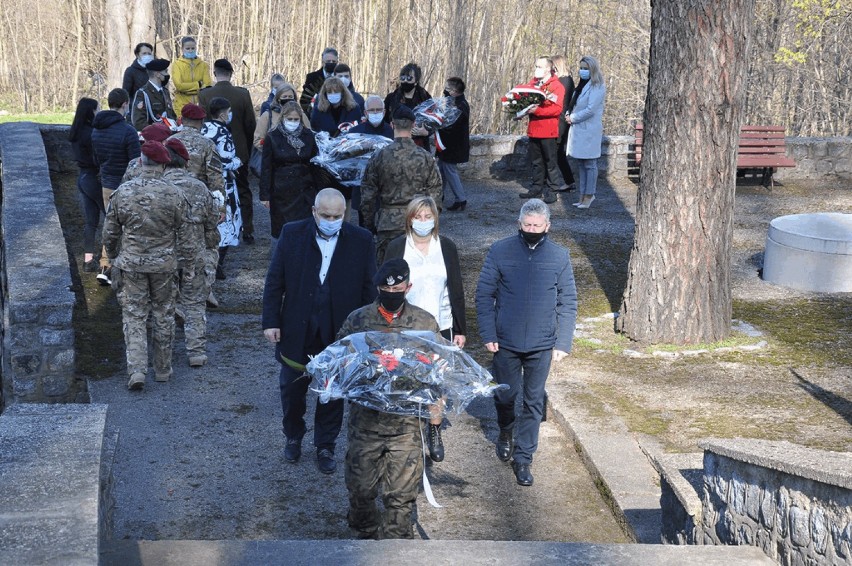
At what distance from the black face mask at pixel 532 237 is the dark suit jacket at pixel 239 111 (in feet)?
20.2

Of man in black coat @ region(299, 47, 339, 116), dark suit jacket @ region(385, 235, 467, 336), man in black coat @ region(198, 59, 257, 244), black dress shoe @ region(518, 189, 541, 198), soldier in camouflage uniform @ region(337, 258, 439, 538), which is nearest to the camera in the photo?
soldier in camouflage uniform @ region(337, 258, 439, 538)

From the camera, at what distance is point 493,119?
18312 mm

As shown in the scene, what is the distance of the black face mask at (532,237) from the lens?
636 centimetres

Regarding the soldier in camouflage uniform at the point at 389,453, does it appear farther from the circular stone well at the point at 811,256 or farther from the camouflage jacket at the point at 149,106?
the camouflage jacket at the point at 149,106

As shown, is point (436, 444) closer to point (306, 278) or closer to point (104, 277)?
point (306, 278)

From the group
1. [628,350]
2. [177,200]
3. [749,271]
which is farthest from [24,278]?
[749,271]

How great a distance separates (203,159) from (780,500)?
229 inches

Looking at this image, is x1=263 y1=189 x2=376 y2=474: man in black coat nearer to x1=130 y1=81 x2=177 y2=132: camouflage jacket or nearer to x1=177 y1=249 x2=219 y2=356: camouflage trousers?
x1=177 y1=249 x2=219 y2=356: camouflage trousers

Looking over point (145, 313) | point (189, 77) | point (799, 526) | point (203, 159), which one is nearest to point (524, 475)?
point (799, 526)

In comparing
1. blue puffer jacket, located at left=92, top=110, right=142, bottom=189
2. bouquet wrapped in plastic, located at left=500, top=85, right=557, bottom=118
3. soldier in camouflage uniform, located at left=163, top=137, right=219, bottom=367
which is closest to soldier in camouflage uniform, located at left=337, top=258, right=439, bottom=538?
soldier in camouflage uniform, located at left=163, top=137, right=219, bottom=367

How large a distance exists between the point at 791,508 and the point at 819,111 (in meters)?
17.5

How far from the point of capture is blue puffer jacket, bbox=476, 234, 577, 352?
6402 mm

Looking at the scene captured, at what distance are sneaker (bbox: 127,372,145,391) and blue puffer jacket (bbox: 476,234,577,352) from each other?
8.53 feet

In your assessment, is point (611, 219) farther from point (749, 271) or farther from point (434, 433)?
point (434, 433)
